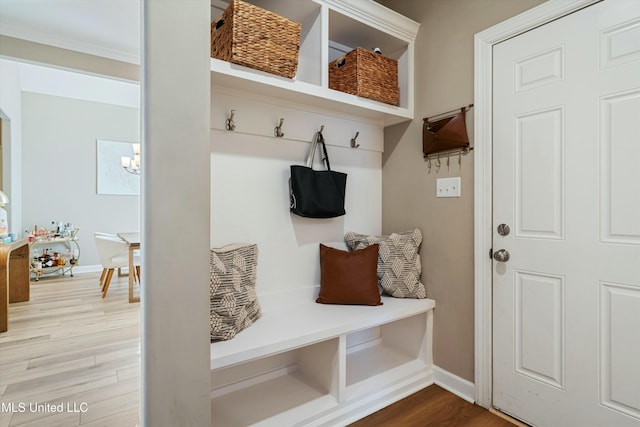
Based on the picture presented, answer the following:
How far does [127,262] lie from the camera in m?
3.33

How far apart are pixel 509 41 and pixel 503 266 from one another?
1162 millimetres

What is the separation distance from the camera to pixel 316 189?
71.9 inches

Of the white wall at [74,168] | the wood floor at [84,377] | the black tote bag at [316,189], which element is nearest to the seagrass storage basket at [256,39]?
the black tote bag at [316,189]

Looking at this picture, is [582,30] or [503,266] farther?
[503,266]

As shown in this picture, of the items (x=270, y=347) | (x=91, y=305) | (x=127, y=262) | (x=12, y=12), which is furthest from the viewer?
(x=127, y=262)

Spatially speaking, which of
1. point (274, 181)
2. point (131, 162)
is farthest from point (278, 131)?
point (131, 162)

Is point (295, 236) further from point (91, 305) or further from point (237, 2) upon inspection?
point (91, 305)

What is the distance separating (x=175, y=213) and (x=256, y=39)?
105cm

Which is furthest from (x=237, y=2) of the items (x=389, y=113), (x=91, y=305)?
(x=91, y=305)

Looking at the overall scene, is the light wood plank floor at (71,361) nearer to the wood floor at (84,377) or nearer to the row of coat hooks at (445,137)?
the wood floor at (84,377)

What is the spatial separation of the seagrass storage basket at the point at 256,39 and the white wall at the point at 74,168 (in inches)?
129

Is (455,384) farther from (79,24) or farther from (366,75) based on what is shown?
(79,24)

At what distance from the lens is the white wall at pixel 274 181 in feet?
5.34

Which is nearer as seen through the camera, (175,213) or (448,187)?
(175,213)
